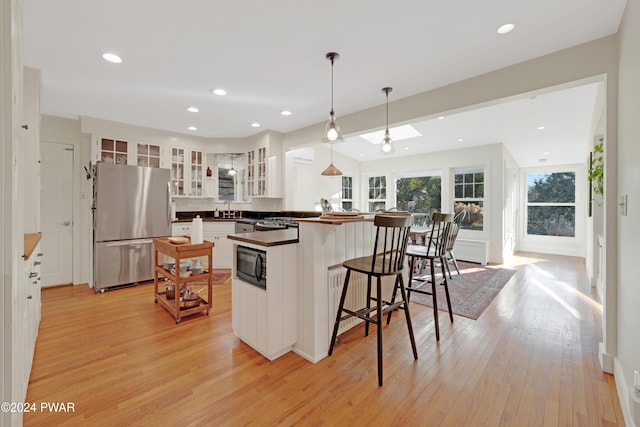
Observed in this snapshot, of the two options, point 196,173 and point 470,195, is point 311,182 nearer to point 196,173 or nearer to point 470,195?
point 196,173

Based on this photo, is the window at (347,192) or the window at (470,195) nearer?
the window at (470,195)

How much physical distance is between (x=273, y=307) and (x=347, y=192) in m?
5.88

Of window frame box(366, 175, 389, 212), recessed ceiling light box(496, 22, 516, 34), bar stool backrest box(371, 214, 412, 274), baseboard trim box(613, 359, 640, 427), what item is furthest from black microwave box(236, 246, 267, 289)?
window frame box(366, 175, 389, 212)

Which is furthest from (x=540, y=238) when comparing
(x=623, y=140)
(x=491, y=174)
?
(x=623, y=140)

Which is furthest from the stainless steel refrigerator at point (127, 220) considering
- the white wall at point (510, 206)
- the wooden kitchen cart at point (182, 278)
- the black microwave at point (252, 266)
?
the white wall at point (510, 206)

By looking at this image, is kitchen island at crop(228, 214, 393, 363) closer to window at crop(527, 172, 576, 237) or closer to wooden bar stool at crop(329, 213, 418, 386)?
wooden bar stool at crop(329, 213, 418, 386)

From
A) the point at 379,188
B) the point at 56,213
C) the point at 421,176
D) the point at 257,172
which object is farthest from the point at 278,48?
the point at 379,188

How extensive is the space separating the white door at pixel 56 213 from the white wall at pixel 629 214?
6165 millimetres

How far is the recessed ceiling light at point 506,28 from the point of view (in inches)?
80.0

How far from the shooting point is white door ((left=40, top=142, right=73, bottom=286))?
3984mm

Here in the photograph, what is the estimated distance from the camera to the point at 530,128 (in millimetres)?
4844

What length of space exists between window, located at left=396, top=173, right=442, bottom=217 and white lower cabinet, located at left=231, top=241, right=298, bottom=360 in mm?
5539

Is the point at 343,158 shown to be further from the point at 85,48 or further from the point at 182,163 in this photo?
the point at 85,48

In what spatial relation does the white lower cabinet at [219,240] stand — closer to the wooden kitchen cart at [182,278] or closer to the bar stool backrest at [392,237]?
the wooden kitchen cart at [182,278]
